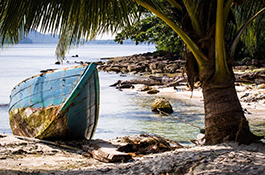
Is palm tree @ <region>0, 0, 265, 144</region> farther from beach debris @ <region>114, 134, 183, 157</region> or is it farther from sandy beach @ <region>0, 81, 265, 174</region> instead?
beach debris @ <region>114, 134, 183, 157</region>

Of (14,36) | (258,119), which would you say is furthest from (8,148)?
(258,119)

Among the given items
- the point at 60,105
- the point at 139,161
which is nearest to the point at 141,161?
the point at 139,161

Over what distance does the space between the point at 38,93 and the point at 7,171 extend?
3045mm

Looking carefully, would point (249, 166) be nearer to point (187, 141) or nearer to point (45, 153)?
point (45, 153)

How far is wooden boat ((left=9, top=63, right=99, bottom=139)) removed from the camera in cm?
593

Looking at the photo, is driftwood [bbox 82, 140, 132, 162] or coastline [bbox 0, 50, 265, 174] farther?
driftwood [bbox 82, 140, 132, 162]

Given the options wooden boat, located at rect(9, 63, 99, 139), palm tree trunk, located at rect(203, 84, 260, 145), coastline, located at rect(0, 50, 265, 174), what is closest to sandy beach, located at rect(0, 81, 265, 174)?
coastline, located at rect(0, 50, 265, 174)

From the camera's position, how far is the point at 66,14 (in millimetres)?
4016

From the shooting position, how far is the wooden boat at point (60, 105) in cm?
593

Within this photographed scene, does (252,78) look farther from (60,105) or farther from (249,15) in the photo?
(60,105)

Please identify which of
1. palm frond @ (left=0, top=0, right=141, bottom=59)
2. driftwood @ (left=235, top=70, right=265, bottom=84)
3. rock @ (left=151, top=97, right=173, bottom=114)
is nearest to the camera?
palm frond @ (left=0, top=0, right=141, bottom=59)

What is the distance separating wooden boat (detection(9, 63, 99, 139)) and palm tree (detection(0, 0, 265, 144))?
70.0 inches

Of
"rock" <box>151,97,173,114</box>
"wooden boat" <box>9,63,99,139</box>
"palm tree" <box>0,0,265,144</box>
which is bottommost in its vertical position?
"rock" <box>151,97,173,114</box>

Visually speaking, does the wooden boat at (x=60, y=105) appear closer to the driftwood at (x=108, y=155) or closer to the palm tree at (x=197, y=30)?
the driftwood at (x=108, y=155)
